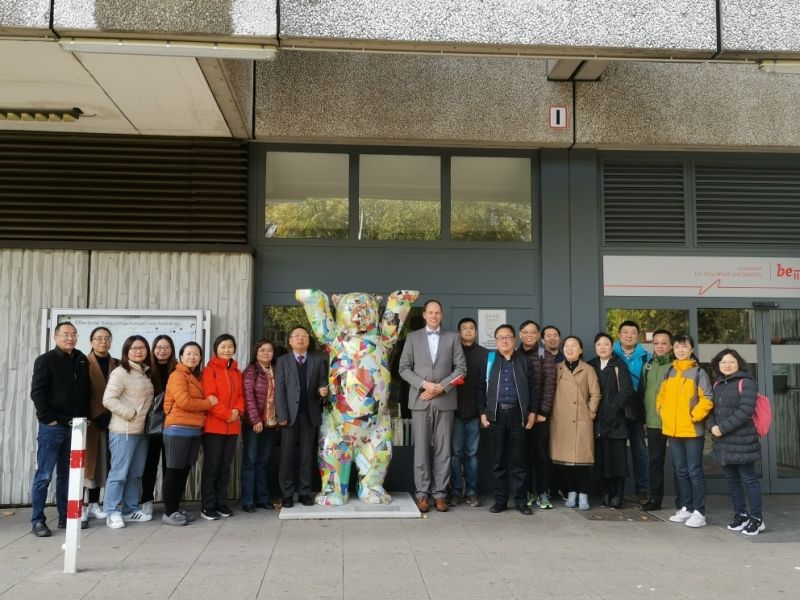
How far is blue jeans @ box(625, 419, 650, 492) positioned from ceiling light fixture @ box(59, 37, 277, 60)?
511cm

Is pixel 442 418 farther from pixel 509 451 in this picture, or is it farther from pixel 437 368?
pixel 509 451

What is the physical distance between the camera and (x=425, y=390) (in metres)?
7.36

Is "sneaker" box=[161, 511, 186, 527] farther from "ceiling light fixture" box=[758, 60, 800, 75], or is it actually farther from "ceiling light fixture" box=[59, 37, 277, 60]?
"ceiling light fixture" box=[758, 60, 800, 75]

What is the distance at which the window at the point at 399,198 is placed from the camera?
8602mm

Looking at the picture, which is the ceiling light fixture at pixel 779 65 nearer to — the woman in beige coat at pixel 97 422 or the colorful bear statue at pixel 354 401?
the colorful bear statue at pixel 354 401

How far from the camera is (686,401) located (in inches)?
275

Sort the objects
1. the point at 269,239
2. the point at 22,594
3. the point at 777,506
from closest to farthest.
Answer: the point at 22,594 → the point at 777,506 → the point at 269,239

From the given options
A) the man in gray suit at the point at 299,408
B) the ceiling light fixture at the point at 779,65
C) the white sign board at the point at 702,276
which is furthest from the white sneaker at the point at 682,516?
the ceiling light fixture at the point at 779,65

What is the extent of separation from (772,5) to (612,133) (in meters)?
2.62

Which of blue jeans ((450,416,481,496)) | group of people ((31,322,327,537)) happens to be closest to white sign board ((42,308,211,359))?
group of people ((31,322,327,537))

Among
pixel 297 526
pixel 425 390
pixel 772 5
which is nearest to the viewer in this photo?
pixel 772 5

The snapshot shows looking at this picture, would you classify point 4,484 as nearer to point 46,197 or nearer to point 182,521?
point 182,521

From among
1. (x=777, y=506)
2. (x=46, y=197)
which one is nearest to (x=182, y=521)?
(x=46, y=197)

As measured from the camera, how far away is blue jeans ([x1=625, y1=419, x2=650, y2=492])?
7867mm
